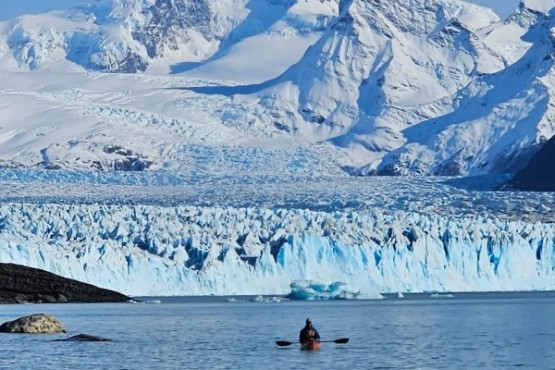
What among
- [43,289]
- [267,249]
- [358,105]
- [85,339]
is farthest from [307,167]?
[85,339]

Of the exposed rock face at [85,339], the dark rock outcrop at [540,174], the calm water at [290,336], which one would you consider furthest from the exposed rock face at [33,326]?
the dark rock outcrop at [540,174]

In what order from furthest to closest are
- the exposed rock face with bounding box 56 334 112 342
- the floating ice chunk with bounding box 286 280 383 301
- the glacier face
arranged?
the glacier face, the floating ice chunk with bounding box 286 280 383 301, the exposed rock face with bounding box 56 334 112 342

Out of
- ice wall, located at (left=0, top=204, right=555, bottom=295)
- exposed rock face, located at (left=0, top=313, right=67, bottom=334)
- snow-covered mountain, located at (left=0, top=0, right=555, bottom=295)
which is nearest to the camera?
exposed rock face, located at (left=0, top=313, right=67, bottom=334)

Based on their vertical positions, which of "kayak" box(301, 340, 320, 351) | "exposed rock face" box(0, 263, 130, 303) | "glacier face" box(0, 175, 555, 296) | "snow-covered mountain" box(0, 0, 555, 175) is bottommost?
"kayak" box(301, 340, 320, 351)

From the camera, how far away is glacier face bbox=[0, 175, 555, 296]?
5528 cm

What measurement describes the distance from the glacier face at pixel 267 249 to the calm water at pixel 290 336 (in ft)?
3.82

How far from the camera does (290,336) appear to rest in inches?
1583

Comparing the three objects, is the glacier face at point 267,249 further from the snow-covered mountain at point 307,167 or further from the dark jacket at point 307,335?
the dark jacket at point 307,335

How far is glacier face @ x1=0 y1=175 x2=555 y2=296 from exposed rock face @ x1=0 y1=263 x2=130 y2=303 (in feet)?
1.19

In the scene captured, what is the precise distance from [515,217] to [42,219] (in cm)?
2061

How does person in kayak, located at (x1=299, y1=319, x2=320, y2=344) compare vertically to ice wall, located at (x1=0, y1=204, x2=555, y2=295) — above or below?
below

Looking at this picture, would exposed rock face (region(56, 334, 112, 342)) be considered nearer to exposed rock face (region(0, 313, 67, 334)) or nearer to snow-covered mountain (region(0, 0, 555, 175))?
exposed rock face (region(0, 313, 67, 334))

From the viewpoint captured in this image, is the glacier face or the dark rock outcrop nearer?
the glacier face

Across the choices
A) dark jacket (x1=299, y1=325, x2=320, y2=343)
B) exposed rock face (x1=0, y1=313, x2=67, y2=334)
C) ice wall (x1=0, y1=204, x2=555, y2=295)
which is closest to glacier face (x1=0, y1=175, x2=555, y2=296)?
ice wall (x1=0, y1=204, x2=555, y2=295)
